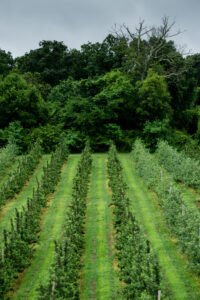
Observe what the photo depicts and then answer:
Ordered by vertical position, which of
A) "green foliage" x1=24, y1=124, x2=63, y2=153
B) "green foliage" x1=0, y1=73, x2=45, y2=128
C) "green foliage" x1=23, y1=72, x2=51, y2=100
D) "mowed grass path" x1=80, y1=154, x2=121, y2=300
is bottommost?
"mowed grass path" x1=80, y1=154, x2=121, y2=300

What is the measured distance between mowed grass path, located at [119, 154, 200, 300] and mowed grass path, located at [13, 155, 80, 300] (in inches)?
174

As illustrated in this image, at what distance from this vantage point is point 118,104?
41906 mm

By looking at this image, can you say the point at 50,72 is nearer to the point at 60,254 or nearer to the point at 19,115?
the point at 19,115

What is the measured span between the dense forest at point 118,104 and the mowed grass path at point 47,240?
11822 mm

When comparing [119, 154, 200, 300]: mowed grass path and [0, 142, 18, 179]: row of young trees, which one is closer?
[119, 154, 200, 300]: mowed grass path

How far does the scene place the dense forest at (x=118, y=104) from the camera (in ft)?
131

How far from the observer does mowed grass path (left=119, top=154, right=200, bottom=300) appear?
1279 centimetres

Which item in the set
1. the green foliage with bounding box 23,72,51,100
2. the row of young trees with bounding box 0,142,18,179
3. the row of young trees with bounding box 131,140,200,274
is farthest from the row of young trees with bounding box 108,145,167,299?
the green foliage with bounding box 23,72,51,100

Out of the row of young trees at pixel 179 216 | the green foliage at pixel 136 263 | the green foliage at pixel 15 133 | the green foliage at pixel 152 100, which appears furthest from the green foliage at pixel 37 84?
the green foliage at pixel 136 263

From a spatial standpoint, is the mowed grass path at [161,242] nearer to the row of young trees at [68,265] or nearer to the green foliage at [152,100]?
the row of young trees at [68,265]

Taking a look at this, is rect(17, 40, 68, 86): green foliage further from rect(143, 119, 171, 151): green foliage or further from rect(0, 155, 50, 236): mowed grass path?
rect(0, 155, 50, 236): mowed grass path

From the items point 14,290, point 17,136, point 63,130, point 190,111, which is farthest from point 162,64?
point 14,290

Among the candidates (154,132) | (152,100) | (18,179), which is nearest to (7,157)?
(18,179)

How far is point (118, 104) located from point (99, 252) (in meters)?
28.0
